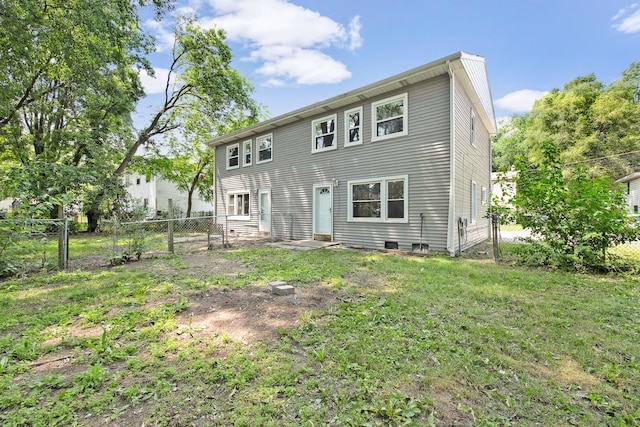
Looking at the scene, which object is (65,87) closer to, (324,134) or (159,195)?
(324,134)

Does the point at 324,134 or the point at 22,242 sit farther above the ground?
the point at 324,134

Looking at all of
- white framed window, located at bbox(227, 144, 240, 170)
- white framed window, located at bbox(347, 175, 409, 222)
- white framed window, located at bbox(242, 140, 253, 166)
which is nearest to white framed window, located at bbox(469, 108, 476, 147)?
white framed window, located at bbox(347, 175, 409, 222)

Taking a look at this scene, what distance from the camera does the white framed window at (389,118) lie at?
8422 mm

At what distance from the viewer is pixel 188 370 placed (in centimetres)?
239

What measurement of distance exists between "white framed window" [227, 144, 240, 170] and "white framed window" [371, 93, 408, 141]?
779 cm

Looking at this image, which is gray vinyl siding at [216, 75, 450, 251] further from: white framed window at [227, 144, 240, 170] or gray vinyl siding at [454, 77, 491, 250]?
white framed window at [227, 144, 240, 170]

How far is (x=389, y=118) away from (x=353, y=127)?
4.27 feet

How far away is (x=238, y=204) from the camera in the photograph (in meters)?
14.3

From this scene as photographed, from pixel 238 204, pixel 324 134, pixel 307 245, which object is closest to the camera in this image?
pixel 307 245

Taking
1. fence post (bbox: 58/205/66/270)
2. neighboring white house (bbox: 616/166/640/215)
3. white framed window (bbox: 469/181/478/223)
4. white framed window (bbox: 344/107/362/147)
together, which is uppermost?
white framed window (bbox: 344/107/362/147)

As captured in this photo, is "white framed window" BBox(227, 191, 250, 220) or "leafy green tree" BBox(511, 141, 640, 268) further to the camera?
A: "white framed window" BBox(227, 191, 250, 220)

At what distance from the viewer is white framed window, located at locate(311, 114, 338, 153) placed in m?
10.1

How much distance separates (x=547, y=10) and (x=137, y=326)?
16271 mm

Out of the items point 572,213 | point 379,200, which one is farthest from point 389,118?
point 572,213
